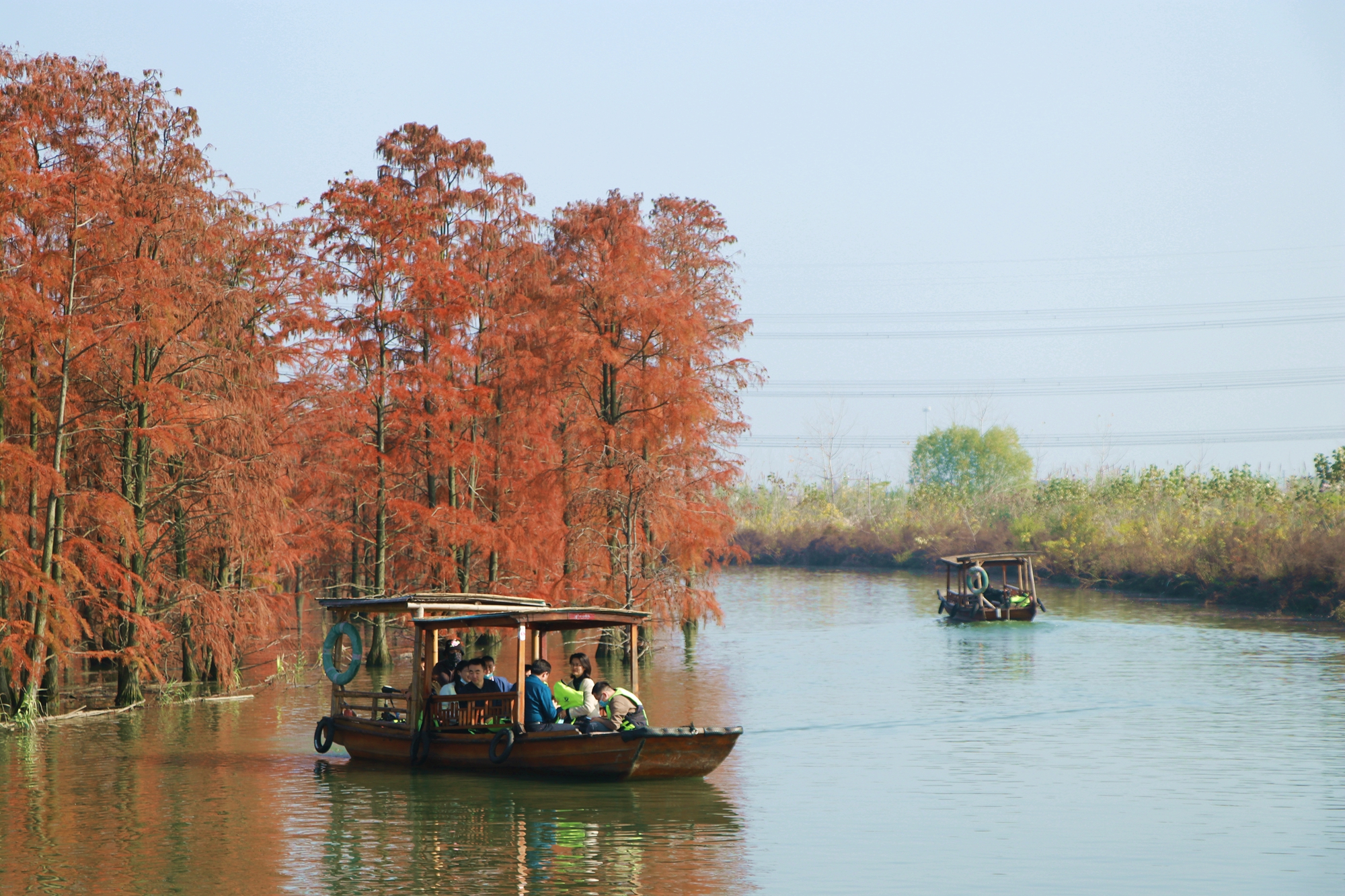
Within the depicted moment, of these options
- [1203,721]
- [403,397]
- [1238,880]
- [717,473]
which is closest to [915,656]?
[717,473]

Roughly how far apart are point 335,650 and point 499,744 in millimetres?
4588

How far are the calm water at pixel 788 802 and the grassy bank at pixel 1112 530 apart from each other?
20.7 m

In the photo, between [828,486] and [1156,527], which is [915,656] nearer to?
[1156,527]

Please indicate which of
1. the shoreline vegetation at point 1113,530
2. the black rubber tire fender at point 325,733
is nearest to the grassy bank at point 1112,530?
the shoreline vegetation at point 1113,530

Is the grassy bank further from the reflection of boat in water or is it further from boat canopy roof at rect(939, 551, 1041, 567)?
the reflection of boat in water

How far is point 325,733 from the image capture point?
72.8ft

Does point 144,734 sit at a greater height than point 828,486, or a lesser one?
lesser

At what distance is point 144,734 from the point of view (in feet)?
80.1

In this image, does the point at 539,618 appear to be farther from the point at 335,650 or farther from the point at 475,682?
the point at 335,650

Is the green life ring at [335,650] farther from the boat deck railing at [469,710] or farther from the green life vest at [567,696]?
the green life vest at [567,696]

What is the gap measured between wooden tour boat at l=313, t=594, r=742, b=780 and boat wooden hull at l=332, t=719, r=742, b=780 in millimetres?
14

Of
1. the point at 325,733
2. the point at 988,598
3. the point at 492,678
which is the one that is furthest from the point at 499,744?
the point at 988,598

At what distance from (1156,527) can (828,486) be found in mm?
40530

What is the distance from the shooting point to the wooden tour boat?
19141 mm
